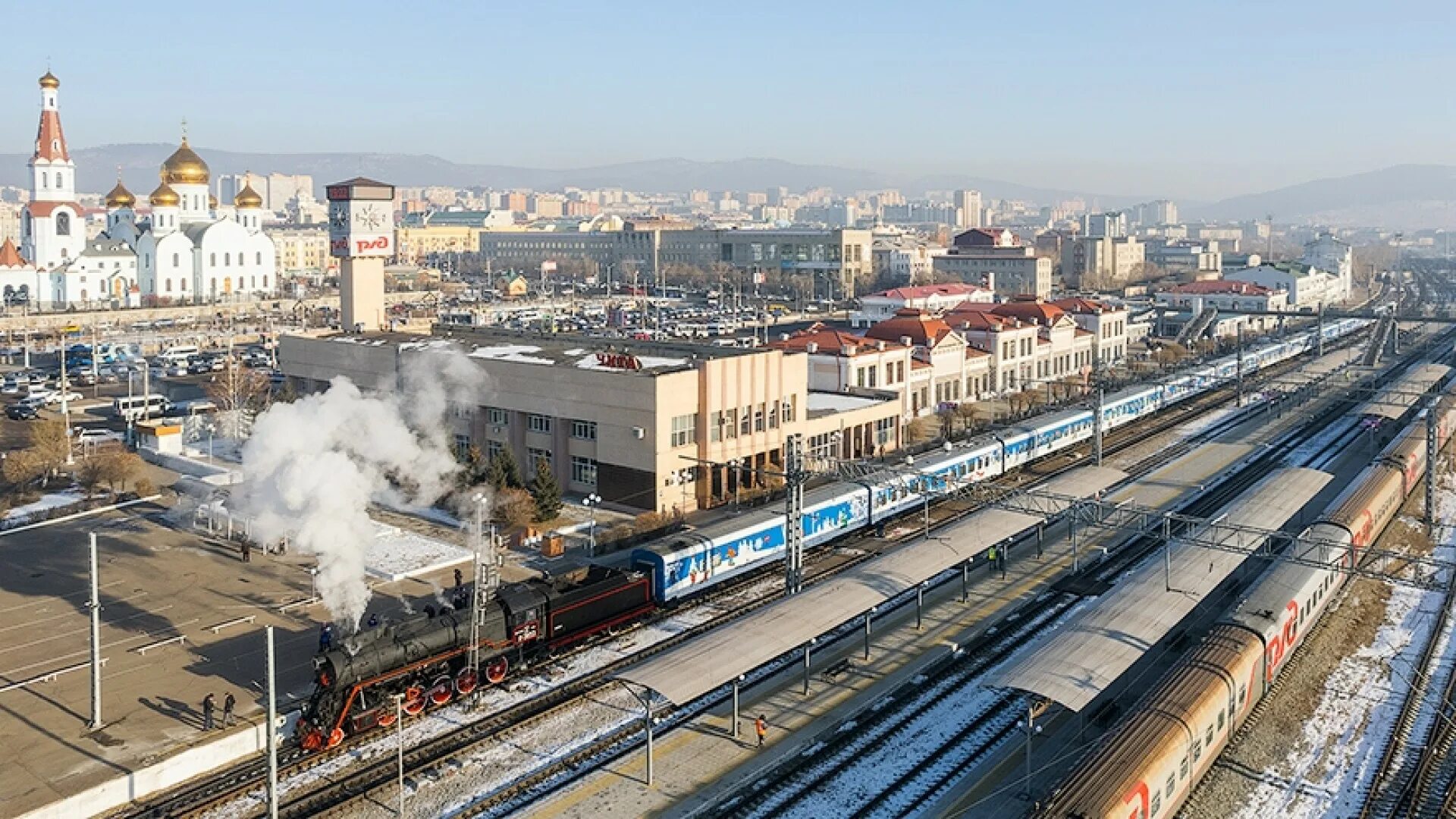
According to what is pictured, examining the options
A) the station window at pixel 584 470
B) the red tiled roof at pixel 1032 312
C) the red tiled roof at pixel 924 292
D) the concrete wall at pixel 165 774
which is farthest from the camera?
the red tiled roof at pixel 924 292

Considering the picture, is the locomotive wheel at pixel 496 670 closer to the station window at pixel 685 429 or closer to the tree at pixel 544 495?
the tree at pixel 544 495

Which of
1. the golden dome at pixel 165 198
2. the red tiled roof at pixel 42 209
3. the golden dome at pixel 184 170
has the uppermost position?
the golden dome at pixel 184 170

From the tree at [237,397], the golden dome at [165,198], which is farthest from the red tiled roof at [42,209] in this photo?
the tree at [237,397]

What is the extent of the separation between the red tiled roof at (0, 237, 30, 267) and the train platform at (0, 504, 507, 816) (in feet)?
228

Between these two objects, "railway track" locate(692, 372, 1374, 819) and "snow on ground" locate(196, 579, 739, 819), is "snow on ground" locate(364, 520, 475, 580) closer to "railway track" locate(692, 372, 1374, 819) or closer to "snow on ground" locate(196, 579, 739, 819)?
"snow on ground" locate(196, 579, 739, 819)

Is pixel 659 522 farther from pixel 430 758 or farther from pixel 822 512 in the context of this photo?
pixel 430 758

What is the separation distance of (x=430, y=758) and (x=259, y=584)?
11622 mm

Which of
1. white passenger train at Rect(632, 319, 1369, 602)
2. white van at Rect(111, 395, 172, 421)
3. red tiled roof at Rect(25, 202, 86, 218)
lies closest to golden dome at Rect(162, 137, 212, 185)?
red tiled roof at Rect(25, 202, 86, 218)

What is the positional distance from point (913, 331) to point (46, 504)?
1406 inches

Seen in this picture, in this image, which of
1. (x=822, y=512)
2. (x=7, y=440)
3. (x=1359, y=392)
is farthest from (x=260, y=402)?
(x=1359, y=392)

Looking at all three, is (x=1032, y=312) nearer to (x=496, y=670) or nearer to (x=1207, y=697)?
(x=496, y=670)

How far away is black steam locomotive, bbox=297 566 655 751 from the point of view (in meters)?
19.5

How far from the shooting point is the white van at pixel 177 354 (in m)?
68.5

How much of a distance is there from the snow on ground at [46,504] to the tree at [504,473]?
46.0 ft
